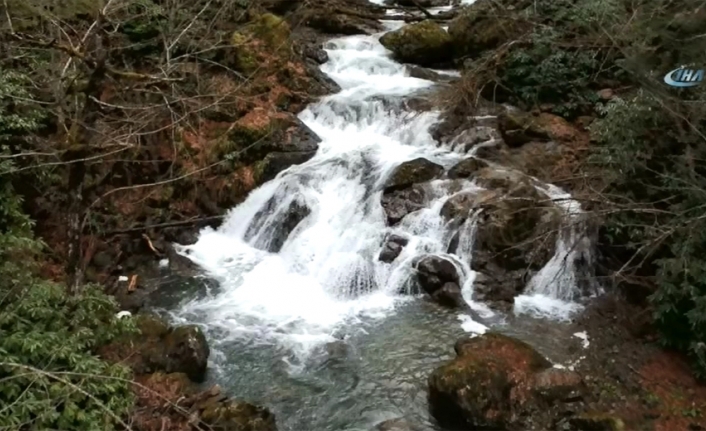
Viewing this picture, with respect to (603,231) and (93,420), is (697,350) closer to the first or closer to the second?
(603,231)

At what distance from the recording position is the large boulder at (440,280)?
8086mm

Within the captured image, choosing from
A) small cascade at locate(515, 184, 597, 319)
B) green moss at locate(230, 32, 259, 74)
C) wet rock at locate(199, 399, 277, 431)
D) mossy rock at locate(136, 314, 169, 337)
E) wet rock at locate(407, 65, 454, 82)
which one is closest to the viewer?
wet rock at locate(199, 399, 277, 431)

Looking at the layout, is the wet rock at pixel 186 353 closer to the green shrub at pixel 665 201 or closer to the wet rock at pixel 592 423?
the wet rock at pixel 592 423

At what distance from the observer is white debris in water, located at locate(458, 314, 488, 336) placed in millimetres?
7501

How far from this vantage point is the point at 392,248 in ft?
29.2

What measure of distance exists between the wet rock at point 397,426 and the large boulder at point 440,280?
7.39ft

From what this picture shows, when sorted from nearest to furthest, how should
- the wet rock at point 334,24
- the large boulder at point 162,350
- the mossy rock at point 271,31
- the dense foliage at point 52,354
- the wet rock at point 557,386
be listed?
1. the dense foliage at point 52,354
2. the wet rock at point 557,386
3. the large boulder at point 162,350
4. the mossy rock at point 271,31
5. the wet rock at point 334,24

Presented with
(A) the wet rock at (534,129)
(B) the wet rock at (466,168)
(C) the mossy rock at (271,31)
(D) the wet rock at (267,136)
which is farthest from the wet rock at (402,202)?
(C) the mossy rock at (271,31)

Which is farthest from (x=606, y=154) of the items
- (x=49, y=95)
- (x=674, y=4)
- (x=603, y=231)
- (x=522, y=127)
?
(x=49, y=95)

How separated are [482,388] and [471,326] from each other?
1.68 metres

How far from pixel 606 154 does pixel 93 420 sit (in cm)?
646

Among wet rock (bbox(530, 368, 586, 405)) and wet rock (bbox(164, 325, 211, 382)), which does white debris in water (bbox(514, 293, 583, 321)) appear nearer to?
wet rock (bbox(530, 368, 586, 405))

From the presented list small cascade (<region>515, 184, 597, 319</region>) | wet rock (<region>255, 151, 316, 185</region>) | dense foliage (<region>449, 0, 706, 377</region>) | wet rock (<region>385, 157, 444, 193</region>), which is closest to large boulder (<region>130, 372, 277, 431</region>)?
small cascade (<region>515, 184, 597, 319</region>)

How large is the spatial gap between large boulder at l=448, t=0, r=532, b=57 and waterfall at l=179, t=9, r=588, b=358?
196 centimetres
